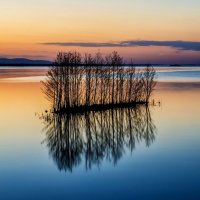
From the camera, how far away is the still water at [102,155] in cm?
1327

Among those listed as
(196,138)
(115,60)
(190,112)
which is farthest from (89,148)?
(115,60)

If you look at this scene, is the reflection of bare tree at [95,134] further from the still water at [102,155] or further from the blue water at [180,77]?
the blue water at [180,77]

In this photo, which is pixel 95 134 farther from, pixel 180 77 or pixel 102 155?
pixel 180 77

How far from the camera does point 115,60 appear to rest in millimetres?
35469

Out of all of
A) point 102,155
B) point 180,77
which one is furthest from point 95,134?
point 180,77

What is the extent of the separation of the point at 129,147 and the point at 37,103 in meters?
18.4

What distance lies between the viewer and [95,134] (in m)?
22.6

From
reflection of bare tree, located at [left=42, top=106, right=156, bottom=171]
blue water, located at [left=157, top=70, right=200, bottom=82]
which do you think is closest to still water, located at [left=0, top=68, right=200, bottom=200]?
reflection of bare tree, located at [left=42, top=106, right=156, bottom=171]

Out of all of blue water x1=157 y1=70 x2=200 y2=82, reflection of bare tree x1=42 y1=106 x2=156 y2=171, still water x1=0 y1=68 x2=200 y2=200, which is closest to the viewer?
still water x1=0 y1=68 x2=200 y2=200

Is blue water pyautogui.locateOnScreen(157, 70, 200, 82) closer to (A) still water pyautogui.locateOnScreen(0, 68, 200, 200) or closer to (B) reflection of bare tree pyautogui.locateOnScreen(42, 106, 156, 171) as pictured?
(A) still water pyautogui.locateOnScreen(0, 68, 200, 200)

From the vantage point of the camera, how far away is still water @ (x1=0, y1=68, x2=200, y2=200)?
13.3m

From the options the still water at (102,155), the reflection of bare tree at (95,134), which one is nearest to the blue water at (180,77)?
the still water at (102,155)

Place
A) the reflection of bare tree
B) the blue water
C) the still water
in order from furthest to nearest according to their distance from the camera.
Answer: the blue water, the reflection of bare tree, the still water

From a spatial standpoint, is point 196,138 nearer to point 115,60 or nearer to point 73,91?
point 73,91
